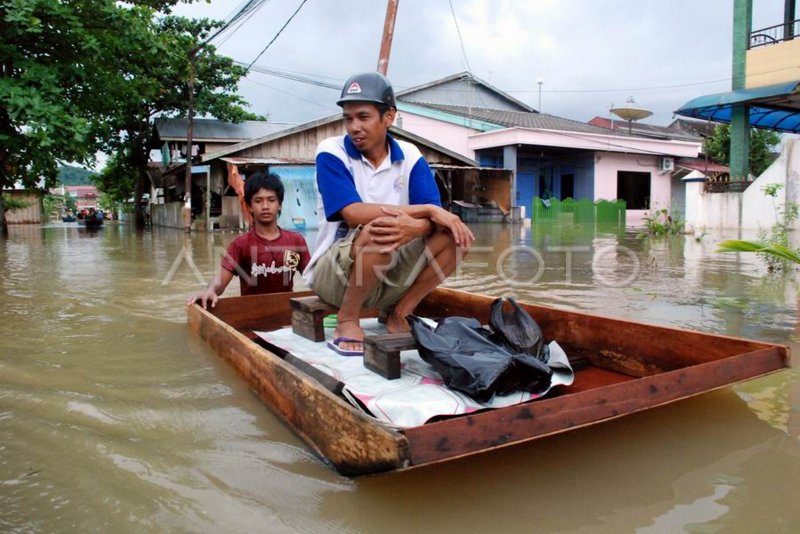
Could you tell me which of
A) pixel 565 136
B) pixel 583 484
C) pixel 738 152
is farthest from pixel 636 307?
pixel 565 136

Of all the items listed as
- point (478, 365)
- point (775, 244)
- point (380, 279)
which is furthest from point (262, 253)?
point (775, 244)

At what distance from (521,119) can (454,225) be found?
2471 cm

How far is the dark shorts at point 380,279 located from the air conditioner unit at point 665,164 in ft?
85.1

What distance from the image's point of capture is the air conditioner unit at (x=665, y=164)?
85.2 feet

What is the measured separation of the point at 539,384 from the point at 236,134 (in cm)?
2412

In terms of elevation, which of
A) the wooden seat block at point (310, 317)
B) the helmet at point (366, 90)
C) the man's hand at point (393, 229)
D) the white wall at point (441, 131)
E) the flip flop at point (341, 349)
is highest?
the white wall at point (441, 131)

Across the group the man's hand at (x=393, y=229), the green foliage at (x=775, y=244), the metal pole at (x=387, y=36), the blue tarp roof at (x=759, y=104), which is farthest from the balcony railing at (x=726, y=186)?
the man's hand at (x=393, y=229)

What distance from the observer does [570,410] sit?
1865 mm

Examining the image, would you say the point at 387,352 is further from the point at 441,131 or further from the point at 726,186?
the point at 441,131

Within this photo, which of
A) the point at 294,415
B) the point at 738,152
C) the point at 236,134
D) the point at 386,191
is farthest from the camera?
the point at 236,134

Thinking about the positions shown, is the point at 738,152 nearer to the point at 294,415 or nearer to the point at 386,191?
the point at 386,191

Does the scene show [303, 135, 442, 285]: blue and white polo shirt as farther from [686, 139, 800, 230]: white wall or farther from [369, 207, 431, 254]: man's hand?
[686, 139, 800, 230]: white wall

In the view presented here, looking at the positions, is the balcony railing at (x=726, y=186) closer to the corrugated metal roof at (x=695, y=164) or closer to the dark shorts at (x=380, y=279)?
the dark shorts at (x=380, y=279)

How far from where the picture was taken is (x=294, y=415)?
221 cm
